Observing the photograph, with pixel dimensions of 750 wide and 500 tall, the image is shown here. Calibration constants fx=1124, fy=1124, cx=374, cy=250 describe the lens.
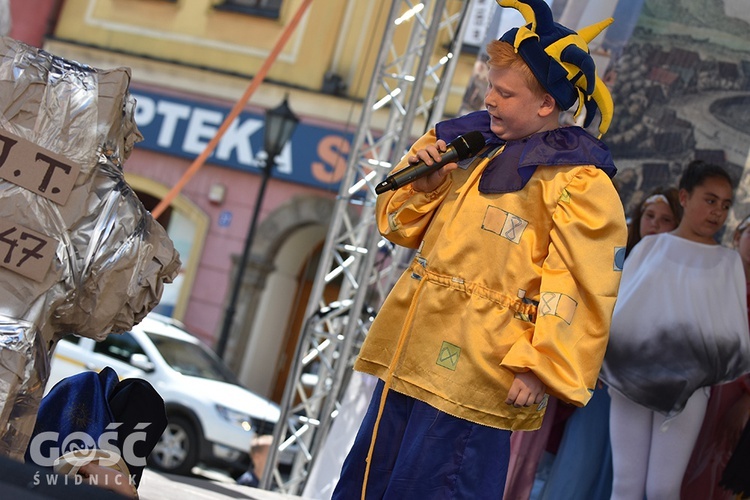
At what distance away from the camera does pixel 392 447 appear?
8.86 feet

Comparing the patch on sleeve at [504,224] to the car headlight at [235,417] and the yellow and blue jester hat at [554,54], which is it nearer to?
the yellow and blue jester hat at [554,54]

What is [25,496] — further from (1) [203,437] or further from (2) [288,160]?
(2) [288,160]

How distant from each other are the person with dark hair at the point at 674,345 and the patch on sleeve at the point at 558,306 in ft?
4.95

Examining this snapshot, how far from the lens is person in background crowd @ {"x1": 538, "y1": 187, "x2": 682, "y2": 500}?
4.19m

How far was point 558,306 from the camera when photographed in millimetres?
2520

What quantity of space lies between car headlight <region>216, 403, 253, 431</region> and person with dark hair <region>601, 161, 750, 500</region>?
218 inches

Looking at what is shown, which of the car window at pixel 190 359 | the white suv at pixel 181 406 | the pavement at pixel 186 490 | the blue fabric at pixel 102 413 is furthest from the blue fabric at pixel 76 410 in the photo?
the car window at pixel 190 359

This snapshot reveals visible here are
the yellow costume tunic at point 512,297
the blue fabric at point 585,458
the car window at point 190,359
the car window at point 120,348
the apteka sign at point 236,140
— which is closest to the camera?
the yellow costume tunic at point 512,297

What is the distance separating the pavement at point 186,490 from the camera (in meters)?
3.35

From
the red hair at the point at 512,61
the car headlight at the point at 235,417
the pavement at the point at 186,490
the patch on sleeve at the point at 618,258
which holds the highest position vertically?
the red hair at the point at 512,61

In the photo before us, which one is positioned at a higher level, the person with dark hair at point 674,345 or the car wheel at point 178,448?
the person with dark hair at point 674,345

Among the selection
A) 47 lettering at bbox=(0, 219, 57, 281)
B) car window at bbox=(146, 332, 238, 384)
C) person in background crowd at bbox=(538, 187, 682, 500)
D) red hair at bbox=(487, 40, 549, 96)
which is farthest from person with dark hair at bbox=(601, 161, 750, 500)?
car window at bbox=(146, 332, 238, 384)

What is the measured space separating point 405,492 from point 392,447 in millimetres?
134

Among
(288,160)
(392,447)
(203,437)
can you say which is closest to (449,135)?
(392,447)
